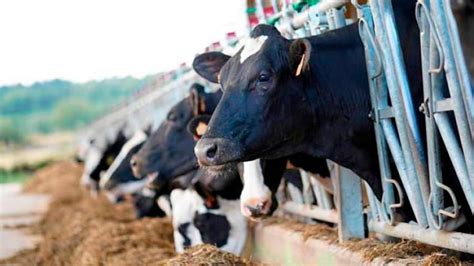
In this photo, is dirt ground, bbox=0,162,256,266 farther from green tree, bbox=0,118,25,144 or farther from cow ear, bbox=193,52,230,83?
green tree, bbox=0,118,25,144

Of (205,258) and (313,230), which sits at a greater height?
(205,258)

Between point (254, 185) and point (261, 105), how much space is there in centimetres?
109

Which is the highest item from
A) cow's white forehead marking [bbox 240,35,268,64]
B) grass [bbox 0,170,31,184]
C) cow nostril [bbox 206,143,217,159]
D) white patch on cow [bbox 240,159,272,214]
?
cow's white forehead marking [bbox 240,35,268,64]

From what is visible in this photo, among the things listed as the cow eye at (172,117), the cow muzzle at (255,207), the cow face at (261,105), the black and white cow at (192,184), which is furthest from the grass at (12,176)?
the cow face at (261,105)

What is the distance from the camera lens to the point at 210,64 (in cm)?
516

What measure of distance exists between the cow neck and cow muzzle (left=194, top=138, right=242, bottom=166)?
0.59m

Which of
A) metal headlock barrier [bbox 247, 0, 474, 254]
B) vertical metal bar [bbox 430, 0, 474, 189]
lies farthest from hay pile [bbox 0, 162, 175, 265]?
vertical metal bar [bbox 430, 0, 474, 189]

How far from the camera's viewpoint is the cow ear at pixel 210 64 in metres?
5.13

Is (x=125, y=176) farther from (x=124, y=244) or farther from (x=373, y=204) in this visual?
(x=373, y=204)

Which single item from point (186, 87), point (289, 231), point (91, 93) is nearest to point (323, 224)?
point (289, 231)

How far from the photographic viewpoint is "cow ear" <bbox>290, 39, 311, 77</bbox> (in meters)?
4.36

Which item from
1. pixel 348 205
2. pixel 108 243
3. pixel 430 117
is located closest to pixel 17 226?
pixel 108 243

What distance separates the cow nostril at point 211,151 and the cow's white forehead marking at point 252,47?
61 centimetres

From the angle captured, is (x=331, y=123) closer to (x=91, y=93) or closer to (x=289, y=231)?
(x=289, y=231)
